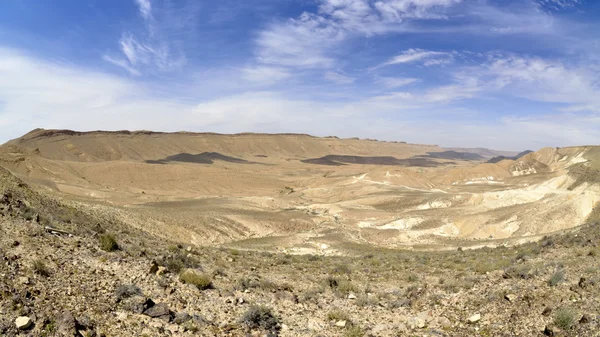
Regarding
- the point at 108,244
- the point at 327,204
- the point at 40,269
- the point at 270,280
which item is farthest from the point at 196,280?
the point at 327,204

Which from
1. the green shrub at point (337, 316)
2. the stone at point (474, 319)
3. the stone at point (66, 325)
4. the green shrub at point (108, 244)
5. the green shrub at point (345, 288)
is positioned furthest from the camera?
the green shrub at point (345, 288)

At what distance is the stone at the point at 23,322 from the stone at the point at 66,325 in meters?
0.38

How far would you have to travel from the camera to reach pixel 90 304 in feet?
23.8

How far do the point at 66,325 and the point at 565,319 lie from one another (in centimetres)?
844

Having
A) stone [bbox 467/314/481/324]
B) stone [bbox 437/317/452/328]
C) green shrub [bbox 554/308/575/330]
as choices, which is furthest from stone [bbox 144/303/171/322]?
green shrub [bbox 554/308/575/330]

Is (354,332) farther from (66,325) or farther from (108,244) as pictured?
(108,244)

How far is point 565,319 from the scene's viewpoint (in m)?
7.23

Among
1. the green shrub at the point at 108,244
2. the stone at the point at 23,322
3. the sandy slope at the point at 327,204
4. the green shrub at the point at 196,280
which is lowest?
the sandy slope at the point at 327,204

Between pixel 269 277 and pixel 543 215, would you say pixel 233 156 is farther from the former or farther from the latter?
pixel 269 277

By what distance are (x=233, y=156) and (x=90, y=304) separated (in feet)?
481

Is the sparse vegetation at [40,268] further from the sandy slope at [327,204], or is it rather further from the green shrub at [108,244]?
the sandy slope at [327,204]

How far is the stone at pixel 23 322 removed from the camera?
19.8ft

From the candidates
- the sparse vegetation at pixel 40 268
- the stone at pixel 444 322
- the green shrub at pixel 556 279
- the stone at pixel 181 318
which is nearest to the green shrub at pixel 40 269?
the sparse vegetation at pixel 40 268

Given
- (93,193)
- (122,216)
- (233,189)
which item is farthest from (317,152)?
(122,216)
